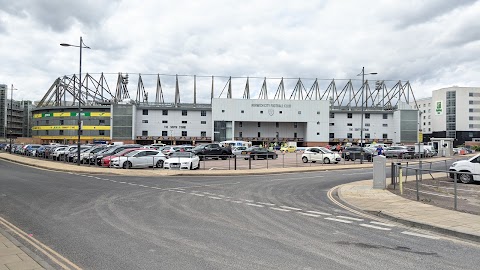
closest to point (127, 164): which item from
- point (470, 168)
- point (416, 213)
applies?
point (416, 213)

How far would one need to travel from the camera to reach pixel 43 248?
6.49m

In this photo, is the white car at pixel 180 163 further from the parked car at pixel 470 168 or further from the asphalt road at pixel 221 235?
the parked car at pixel 470 168

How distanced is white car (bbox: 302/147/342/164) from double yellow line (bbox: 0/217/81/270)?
3081cm

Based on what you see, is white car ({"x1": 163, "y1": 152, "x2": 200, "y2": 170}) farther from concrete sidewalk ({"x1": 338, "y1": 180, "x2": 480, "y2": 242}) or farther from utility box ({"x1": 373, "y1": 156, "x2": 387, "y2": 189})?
utility box ({"x1": 373, "y1": 156, "x2": 387, "y2": 189})

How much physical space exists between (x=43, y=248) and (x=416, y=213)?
9.42 meters

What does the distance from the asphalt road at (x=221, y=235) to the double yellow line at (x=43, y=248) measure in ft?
0.44

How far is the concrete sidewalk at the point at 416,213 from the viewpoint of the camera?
8195mm

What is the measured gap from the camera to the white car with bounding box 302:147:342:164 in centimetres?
3556

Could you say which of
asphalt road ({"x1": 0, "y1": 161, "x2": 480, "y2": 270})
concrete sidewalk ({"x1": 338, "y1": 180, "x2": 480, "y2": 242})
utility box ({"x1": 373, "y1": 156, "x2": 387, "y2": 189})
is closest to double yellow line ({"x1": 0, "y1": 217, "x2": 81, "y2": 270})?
asphalt road ({"x1": 0, "y1": 161, "x2": 480, "y2": 270})

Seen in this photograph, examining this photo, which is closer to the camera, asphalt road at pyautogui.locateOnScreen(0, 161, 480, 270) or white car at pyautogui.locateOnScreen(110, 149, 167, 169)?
asphalt road at pyautogui.locateOnScreen(0, 161, 480, 270)

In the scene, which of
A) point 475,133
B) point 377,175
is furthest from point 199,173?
point 475,133

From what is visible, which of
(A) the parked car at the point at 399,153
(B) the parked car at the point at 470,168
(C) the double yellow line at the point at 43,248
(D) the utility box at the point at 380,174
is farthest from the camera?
(A) the parked car at the point at 399,153

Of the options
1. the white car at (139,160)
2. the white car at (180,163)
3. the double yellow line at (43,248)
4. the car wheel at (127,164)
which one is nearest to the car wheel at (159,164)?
the white car at (139,160)

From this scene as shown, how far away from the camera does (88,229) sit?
8023 mm
